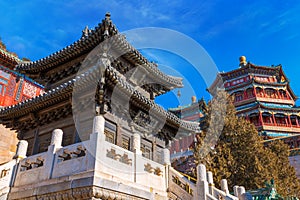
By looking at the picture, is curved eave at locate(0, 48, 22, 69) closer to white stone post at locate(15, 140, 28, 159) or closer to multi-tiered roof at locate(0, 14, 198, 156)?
multi-tiered roof at locate(0, 14, 198, 156)

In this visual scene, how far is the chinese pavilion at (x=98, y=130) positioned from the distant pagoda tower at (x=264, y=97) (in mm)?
26475

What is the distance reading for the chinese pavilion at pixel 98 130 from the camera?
7.32 m

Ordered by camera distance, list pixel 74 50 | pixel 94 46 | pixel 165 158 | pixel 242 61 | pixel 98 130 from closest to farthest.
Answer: pixel 98 130 < pixel 165 158 < pixel 94 46 < pixel 74 50 < pixel 242 61

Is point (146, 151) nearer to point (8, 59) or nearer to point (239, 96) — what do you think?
point (8, 59)

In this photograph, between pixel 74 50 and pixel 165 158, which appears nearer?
pixel 165 158

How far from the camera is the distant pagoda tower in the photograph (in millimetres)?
38719

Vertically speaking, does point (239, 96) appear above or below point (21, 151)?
above

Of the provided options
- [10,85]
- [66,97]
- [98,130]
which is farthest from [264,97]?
[98,130]

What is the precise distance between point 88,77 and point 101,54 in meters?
3.08

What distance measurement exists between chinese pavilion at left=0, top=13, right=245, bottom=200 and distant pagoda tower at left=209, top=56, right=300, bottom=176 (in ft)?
86.9

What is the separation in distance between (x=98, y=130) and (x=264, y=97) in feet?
131

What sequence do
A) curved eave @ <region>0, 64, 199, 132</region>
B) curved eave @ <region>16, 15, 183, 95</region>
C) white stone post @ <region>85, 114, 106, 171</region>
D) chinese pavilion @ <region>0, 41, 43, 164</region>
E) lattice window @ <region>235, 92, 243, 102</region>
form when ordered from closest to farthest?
1. white stone post @ <region>85, 114, 106, 171</region>
2. curved eave @ <region>0, 64, 199, 132</region>
3. curved eave @ <region>16, 15, 183, 95</region>
4. chinese pavilion @ <region>0, 41, 43, 164</region>
5. lattice window @ <region>235, 92, 243, 102</region>

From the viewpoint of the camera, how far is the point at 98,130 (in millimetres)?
7570

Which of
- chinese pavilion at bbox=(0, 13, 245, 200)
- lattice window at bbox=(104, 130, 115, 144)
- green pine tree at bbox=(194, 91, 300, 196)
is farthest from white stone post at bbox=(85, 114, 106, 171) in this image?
green pine tree at bbox=(194, 91, 300, 196)
